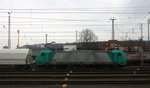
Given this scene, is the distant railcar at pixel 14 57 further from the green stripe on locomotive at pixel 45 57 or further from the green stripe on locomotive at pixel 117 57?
the green stripe on locomotive at pixel 117 57

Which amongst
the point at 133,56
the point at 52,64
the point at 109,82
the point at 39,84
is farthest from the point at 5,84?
the point at 133,56

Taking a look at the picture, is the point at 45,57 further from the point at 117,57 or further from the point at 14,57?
the point at 117,57

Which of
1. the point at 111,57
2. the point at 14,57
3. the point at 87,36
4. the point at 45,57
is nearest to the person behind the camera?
the point at 111,57

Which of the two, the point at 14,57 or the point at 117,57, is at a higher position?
the point at 117,57

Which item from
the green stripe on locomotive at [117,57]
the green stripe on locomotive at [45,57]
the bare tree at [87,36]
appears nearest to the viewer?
the green stripe on locomotive at [117,57]

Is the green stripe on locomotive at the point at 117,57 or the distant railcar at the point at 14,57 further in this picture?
the distant railcar at the point at 14,57

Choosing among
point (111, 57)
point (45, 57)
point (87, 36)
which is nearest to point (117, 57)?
point (111, 57)

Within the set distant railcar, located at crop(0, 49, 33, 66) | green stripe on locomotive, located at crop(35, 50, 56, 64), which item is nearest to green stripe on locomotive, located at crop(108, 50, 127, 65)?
green stripe on locomotive, located at crop(35, 50, 56, 64)

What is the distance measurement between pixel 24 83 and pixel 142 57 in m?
27.6

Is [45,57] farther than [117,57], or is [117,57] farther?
[45,57]

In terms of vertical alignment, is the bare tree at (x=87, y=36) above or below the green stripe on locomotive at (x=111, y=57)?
above

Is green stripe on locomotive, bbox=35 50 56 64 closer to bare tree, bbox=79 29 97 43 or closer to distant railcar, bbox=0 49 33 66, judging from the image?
distant railcar, bbox=0 49 33 66

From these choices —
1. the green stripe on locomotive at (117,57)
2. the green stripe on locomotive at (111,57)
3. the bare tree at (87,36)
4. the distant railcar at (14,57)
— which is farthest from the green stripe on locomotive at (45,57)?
the bare tree at (87,36)

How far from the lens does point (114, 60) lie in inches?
1204
